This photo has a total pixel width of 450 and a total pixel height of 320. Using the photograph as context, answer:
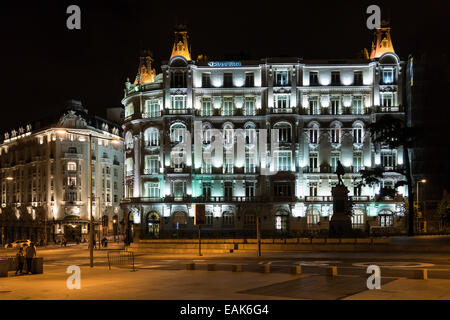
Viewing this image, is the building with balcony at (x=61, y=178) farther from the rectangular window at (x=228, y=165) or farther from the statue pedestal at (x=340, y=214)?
the statue pedestal at (x=340, y=214)

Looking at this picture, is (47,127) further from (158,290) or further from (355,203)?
(158,290)

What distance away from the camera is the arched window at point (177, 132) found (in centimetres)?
7744

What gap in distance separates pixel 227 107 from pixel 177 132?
8.06 metres

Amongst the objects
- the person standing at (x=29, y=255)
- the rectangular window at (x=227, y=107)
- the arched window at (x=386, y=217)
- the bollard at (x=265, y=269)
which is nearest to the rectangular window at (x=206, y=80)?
the rectangular window at (x=227, y=107)

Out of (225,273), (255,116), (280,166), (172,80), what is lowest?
(225,273)

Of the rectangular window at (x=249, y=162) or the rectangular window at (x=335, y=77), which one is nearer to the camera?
the rectangular window at (x=249, y=162)

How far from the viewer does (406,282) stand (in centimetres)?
2222

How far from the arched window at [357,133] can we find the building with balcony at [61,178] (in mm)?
43097

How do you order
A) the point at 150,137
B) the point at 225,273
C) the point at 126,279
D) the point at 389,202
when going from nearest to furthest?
the point at 126,279
the point at 225,273
the point at 389,202
the point at 150,137

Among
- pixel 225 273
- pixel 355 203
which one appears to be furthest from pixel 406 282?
pixel 355 203

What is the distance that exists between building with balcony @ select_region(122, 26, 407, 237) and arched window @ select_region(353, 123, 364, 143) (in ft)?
0.46

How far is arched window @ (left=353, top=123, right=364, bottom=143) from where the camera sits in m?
77.1

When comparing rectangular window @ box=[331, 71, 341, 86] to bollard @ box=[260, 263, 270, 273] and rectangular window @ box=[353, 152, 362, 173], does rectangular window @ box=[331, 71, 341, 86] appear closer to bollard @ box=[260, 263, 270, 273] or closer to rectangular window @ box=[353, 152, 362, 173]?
rectangular window @ box=[353, 152, 362, 173]

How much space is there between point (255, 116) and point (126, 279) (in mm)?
53582
